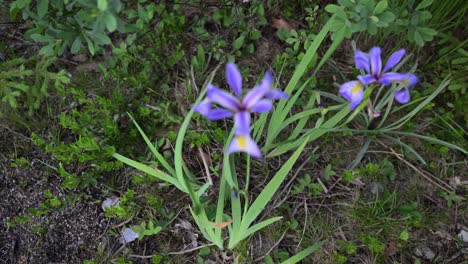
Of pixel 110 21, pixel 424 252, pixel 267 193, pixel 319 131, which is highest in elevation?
pixel 110 21

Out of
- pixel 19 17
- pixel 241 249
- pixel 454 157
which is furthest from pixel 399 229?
pixel 19 17

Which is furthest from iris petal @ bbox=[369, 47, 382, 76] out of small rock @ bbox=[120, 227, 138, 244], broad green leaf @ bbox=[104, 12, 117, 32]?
small rock @ bbox=[120, 227, 138, 244]

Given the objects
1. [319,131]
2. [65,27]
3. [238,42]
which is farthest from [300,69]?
[65,27]

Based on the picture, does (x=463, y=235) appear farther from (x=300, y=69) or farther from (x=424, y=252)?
(x=300, y=69)

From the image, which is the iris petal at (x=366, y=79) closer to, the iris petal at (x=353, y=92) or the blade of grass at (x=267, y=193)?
the iris petal at (x=353, y=92)

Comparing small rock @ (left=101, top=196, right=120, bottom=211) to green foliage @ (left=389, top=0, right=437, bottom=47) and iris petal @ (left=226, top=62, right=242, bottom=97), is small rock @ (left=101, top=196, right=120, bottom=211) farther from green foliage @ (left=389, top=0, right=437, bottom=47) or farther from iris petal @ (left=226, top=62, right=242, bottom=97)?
green foliage @ (left=389, top=0, right=437, bottom=47)

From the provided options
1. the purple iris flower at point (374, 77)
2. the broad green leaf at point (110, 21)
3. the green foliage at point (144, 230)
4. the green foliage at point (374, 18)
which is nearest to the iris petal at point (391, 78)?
the purple iris flower at point (374, 77)

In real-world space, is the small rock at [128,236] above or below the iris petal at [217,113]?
below
